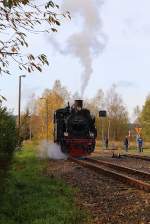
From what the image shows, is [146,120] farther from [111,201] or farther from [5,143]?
[5,143]

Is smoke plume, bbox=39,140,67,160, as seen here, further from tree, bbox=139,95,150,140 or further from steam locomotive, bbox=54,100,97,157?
tree, bbox=139,95,150,140

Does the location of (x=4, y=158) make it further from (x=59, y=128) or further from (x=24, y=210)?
(x=59, y=128)

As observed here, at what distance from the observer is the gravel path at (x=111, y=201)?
10.6 metres

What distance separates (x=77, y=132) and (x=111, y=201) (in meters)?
22.7

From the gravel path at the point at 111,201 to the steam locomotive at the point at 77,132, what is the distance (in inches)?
631

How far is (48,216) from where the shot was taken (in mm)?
10844

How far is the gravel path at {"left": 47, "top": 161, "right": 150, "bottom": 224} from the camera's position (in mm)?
10617

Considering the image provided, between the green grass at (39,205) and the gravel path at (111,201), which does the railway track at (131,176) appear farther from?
the green grass at (39,205)

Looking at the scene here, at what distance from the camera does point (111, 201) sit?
13.1 m

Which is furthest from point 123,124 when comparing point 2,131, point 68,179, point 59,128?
point 2,131

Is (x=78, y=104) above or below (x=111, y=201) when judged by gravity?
above

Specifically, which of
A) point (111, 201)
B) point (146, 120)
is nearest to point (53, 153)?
point (111, 201)

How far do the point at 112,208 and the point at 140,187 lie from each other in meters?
3.72

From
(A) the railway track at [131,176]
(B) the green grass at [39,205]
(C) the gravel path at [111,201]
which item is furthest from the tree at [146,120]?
(B) the green grass at [39,205]
